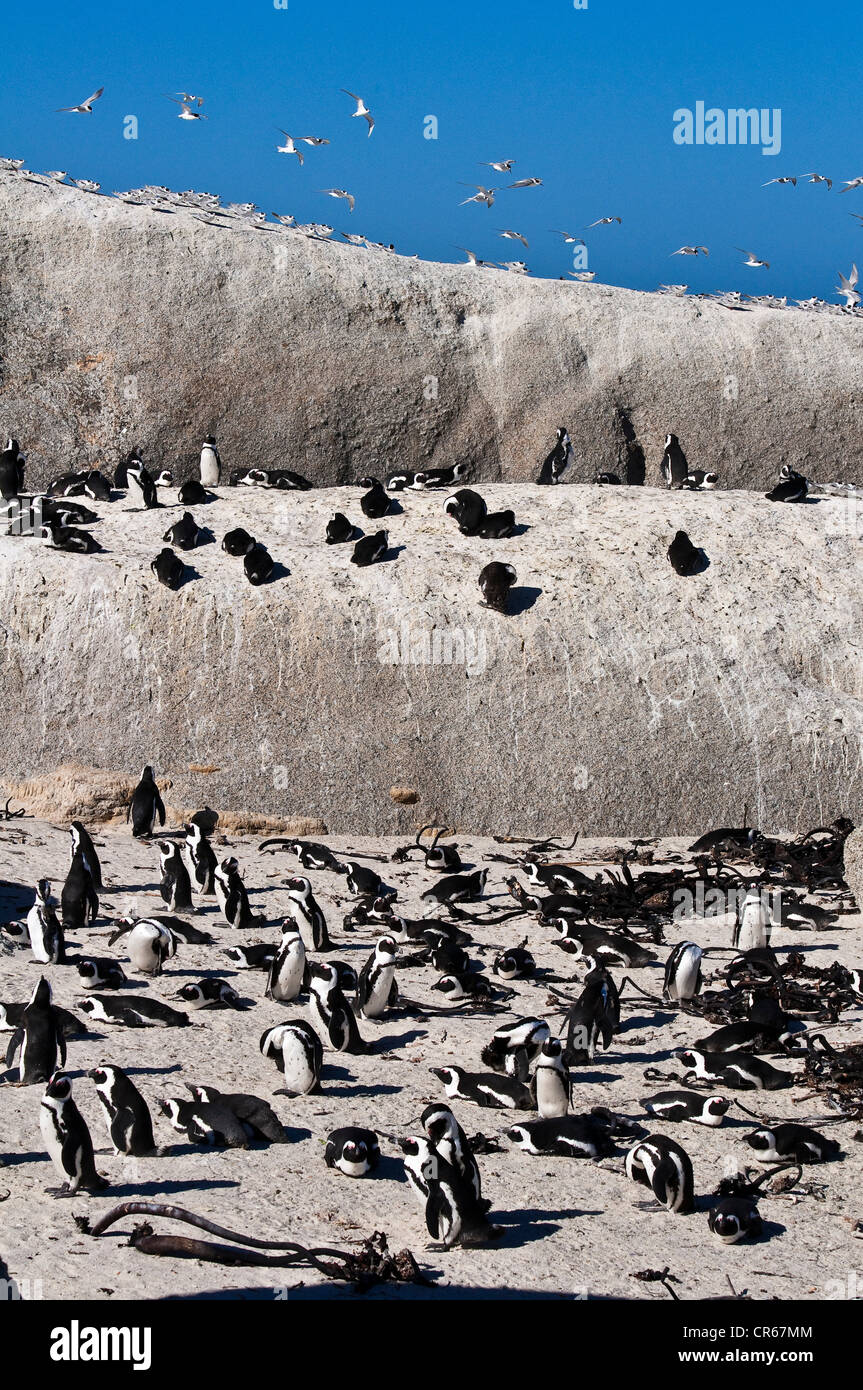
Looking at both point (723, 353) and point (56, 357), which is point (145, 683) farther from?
point (723, 353)

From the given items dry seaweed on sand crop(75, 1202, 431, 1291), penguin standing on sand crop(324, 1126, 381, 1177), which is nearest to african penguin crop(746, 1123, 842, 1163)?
penguin standing on sand crop(324, 1126, 381, 1177)

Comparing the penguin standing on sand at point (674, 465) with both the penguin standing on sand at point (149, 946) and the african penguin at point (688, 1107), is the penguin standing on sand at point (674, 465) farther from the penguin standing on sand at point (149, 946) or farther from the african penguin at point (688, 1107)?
the african penguin at point (688, 1107)

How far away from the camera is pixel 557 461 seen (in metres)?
16.9

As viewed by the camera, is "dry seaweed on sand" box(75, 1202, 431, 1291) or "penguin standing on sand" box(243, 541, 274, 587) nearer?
"dry seaweed on sand" box(75, 1202, 431, 1291)

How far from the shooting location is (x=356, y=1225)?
678 centimetres

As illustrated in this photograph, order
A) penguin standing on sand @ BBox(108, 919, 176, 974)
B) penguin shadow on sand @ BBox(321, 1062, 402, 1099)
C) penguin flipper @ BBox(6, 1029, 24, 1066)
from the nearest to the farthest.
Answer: penguin flipper @ BBox(6, 1029, 24, 1066) < penguin shadow on sand @ BBox(321, 1062, 402, 1099) < penguin standing on sand @ BBox(108, 919, 176, 974)

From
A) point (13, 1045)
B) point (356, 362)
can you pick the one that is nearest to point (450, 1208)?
point (13, 1045)

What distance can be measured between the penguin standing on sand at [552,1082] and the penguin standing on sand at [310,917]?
3.17 meters

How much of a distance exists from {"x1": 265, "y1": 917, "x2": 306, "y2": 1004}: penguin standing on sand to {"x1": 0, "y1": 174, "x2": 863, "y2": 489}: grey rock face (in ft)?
29.2

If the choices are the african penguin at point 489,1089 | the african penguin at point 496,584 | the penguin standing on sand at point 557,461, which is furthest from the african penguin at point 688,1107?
the penguin standing on sand at point 557,461

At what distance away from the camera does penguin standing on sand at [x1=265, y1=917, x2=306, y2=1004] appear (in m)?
9.84

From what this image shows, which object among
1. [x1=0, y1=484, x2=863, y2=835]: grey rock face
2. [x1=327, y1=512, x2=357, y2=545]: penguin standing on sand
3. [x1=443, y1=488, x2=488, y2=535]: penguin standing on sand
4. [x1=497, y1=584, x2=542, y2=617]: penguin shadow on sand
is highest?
[x1=443, y1=488, x2=488, y2=535]: penguin standing on sand

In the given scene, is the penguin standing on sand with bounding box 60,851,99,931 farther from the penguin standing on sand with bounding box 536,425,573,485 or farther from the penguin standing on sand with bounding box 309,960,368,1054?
the penguin standing on sand with bounding box 536,425,573,485

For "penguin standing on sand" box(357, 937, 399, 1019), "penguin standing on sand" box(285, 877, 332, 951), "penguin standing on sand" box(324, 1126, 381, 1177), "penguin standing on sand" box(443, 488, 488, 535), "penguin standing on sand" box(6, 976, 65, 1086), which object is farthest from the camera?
"penguin standing on sand" box(443, 488, 488, 535)
